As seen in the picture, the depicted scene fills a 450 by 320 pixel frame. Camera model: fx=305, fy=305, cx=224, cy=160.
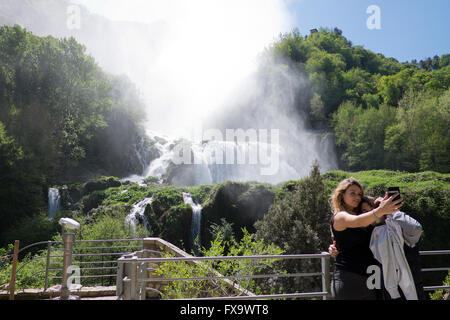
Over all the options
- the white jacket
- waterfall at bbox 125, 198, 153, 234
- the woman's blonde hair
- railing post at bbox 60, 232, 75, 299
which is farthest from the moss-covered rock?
the white jacket

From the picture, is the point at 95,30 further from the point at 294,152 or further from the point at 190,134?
the point at 294,152

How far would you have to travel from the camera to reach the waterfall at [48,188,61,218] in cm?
2320

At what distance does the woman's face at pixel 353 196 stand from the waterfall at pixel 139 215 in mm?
16960

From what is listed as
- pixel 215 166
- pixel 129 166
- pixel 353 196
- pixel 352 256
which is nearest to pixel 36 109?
pixel 129 166

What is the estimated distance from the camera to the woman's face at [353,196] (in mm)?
2660

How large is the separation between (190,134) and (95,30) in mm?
52093

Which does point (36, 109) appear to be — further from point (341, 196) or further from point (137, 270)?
point (341, 196)

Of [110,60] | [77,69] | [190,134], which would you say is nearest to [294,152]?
[190,134]

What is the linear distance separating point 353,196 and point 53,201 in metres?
25.5

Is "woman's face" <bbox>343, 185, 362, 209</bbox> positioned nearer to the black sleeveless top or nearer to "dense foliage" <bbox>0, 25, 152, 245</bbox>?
the black sleeveless top

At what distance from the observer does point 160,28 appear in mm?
91562

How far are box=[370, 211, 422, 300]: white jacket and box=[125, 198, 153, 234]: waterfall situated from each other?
17219mm

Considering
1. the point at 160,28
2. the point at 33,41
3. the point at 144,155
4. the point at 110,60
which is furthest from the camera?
the point at 160,28

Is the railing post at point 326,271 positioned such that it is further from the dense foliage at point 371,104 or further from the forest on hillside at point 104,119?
the dense foliage at point 371,104
